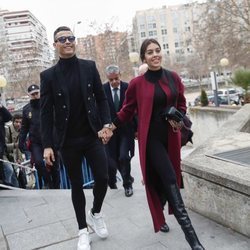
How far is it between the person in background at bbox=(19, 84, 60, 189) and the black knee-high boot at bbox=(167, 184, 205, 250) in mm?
3520

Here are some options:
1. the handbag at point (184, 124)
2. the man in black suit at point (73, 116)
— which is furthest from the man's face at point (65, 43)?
the handbag at point (184, 124)

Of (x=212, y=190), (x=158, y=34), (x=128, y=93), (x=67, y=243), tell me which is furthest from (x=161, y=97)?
(x=158, y=34)

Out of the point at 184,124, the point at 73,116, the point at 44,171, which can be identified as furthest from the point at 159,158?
the point at 44,171

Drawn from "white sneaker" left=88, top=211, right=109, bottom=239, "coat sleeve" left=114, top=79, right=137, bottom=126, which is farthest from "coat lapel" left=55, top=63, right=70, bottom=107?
"white sneaker" left=88, top=211, right=109, bottom=239

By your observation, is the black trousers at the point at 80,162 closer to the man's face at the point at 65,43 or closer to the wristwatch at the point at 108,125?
the wristwatch at the point at 108,125

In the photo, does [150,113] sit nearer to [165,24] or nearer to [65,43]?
[65,43]

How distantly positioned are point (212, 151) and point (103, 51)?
29.7 metres

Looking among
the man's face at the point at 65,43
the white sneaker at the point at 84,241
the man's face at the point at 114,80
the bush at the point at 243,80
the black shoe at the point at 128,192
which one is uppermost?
the man's face at the point at 65,43

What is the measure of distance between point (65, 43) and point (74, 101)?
1.74ft

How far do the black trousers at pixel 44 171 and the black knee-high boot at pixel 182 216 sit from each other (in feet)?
11.5

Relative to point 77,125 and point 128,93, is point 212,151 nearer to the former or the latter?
point 128,93

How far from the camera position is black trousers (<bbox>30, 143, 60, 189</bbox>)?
6.58 m

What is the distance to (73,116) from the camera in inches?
140

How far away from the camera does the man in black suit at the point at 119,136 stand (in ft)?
18.4
